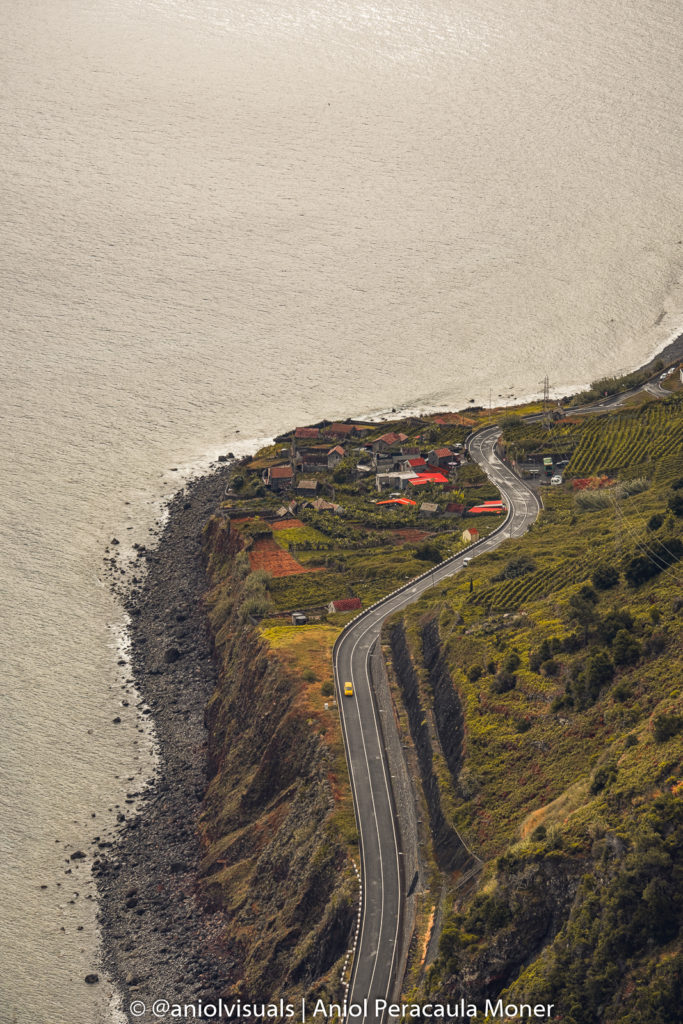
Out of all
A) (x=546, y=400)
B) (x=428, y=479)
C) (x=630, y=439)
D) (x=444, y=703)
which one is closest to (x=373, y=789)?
(x=444, y=703)

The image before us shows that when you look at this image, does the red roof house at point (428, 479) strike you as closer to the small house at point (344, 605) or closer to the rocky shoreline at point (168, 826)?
the rocky shoreline at point (168, 826)

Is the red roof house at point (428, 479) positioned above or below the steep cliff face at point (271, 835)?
above

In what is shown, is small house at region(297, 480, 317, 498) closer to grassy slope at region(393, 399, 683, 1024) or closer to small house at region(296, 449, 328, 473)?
small house at region(296, 449, 328, 473)

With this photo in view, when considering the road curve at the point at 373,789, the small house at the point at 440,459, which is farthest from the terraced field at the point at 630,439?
the small house at the point at 440,459

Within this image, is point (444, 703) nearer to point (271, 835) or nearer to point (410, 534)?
point (271, 835)

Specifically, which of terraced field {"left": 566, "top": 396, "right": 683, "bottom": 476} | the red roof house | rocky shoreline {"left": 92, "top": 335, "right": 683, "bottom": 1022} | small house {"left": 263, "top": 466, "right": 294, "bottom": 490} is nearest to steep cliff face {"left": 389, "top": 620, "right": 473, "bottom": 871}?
rocky shoreline {"left": 92, "top": 335, "right": 683, "bottom": 1022}
